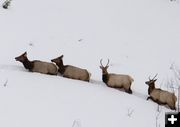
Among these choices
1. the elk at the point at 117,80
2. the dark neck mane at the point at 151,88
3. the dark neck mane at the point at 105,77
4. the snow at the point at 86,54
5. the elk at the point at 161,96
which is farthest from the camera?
the dark neck mane at the point at 105,77

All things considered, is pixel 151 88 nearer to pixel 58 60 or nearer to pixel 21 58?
pixel 58 60

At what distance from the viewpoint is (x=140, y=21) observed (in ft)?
44.9

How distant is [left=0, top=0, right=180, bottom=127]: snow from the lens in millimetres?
7922

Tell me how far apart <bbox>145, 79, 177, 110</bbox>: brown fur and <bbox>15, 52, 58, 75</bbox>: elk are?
1.80m

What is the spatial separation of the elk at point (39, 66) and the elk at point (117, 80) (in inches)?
36.2

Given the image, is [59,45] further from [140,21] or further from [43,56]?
[140,21]

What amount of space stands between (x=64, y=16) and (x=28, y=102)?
524 cm

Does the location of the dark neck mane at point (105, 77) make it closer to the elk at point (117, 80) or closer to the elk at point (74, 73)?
the elk at point (117, 80)

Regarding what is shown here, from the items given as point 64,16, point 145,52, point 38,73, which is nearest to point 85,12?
point 64,16

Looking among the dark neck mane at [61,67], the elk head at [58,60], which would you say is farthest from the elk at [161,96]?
the elk head at [58,60]

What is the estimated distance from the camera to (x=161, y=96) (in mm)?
9547

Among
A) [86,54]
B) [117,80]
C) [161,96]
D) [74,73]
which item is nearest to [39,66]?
[74,73]

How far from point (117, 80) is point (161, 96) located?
89cm

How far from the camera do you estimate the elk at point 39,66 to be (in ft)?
32.5
